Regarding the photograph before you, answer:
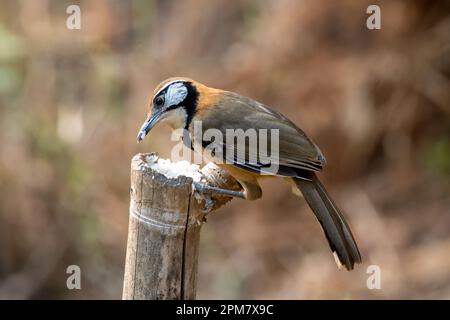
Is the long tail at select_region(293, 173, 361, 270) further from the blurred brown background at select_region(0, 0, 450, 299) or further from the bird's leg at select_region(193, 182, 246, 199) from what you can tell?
the blurred brown background at select_region(0, 0, 450, 299)

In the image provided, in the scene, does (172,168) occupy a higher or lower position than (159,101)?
lower

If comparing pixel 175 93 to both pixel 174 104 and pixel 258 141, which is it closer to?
pixel 174 104

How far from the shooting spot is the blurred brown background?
8.12 m

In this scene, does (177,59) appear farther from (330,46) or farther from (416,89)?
(416,89)

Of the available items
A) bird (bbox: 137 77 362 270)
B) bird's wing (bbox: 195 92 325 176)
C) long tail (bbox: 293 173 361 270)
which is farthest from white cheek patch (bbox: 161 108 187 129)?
long tail (bbox: 293 173 361 270)

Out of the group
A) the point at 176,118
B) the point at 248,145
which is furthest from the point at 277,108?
the point at 248,145

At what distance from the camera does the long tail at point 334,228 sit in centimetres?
480

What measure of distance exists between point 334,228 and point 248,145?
71cm

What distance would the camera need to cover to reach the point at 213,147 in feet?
16.2

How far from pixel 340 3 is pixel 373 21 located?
410mm

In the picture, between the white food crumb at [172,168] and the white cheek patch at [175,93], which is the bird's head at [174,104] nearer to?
the white cheek patch at [175,93]

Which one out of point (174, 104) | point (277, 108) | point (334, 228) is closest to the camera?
point (334, 228)

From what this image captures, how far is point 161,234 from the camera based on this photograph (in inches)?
162

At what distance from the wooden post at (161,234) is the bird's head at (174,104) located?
34.3 inches
